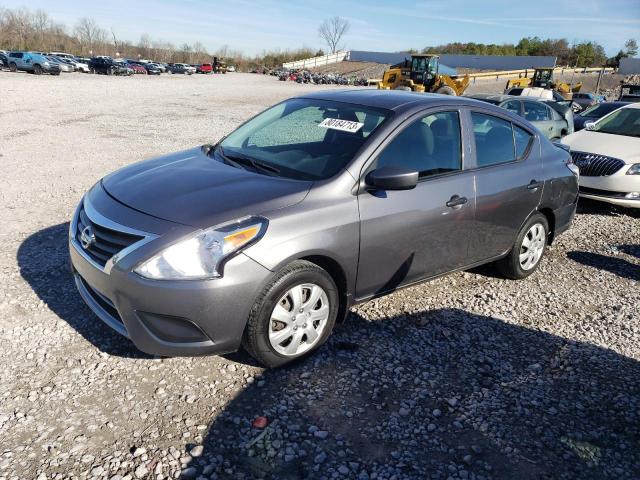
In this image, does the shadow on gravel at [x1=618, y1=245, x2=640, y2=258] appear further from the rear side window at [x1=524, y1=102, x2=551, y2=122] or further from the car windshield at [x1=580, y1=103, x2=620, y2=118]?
the car windshield at [x1=580, y1=103, x2=620, y2=118]

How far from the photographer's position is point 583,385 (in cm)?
336

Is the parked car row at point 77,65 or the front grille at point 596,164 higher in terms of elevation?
the parked car row at point 77,65

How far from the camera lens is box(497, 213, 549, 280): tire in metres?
4.80

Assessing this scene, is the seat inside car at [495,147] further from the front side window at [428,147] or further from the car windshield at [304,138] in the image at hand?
the car windshield at [304,138]

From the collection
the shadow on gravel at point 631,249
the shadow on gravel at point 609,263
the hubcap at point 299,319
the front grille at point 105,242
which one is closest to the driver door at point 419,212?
the hubcap at point 299,319

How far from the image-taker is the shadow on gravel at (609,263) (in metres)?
5.43

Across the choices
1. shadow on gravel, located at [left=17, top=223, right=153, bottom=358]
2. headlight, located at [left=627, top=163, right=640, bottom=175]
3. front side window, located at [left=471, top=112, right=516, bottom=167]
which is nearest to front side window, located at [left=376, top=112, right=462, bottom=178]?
front side window, located at [left=471, top=112, right=516, bottom=167]

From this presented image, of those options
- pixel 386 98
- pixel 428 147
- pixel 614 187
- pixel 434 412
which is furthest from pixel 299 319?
pixel 614 187

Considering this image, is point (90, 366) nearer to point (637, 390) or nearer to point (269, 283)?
point (269, 283)

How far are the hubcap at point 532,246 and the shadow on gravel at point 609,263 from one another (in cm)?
91

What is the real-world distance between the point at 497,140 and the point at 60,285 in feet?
13.1

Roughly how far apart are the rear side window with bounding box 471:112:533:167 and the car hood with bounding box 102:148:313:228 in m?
1.78

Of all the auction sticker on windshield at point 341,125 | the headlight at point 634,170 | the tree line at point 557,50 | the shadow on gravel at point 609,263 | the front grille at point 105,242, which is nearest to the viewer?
the front grille at point 105,242

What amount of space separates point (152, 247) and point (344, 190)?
1277 mm
